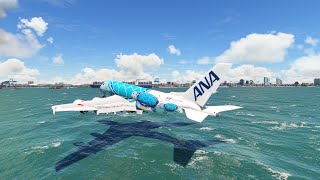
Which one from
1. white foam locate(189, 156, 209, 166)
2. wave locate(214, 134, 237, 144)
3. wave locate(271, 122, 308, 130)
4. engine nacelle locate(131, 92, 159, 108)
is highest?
engine nacelle locate(131, 92, 159, 108)

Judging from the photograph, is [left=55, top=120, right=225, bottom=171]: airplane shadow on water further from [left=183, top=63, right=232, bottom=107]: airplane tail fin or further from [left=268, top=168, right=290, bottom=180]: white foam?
[left=268, top=168, right=290, bottom=180]: white foam

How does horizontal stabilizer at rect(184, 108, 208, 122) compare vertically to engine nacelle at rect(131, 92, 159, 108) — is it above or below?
below

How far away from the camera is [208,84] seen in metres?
49.1

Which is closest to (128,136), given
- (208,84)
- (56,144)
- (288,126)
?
(56,144)

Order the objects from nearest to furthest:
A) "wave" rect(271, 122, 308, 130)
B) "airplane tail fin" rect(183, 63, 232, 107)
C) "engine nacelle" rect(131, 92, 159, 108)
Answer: "airplane tail fin" rect(183, 63, 232, 107) < "engine nacelle" rect(131, 92, 159, 108) < "wave" rect(271, 122, 308, 130)

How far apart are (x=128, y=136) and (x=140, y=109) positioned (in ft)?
24.2

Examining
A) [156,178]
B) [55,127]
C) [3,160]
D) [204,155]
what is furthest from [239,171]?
[55,127]

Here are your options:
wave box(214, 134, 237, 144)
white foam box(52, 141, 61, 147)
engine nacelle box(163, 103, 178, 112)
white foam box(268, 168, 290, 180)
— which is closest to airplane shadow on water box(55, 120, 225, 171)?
wave box(214, 134, 237, 144)

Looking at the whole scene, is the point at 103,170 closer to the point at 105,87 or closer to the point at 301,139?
the point at 105,87

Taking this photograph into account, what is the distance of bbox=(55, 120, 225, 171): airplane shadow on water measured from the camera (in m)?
41.9

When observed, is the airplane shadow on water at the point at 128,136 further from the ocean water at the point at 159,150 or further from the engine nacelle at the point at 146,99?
the engine nacelle at the point at 146,99

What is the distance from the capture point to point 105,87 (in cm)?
6812

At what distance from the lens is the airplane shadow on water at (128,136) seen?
1649 inches

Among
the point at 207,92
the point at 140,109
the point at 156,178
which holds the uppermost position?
the point at 207,92
